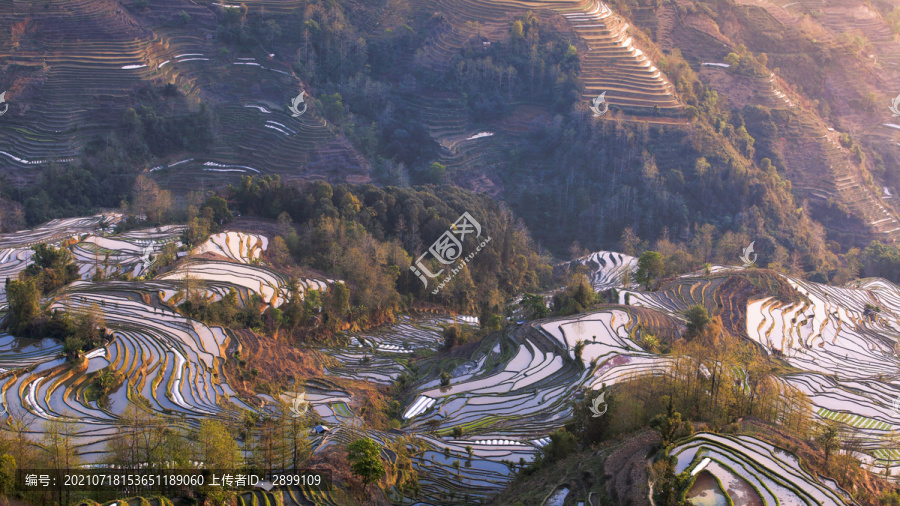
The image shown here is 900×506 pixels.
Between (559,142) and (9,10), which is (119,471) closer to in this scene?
(559,142)

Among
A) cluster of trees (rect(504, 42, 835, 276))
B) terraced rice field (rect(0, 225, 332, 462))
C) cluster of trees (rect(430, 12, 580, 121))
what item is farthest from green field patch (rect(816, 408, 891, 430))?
cluster of trees (rect(430, 12, 580, 121))

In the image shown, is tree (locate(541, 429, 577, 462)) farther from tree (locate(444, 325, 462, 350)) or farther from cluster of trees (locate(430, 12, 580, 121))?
cluster of trees (locate(430, 12, 580, 121))

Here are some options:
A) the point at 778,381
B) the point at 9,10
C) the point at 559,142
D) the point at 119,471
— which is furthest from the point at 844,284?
the point at 9,10

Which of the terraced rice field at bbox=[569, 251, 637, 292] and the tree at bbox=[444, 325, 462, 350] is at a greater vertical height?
the tree at bbox=[444, 325, 462, 350]

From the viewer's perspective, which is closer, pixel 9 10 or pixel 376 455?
pixel 376 455

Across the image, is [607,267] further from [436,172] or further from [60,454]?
[60,454]

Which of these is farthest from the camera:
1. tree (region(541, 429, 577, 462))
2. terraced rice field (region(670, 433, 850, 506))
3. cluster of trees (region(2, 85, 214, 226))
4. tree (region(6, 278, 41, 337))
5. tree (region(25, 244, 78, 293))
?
Result: cluster of trees (region(2, 85, 214, 226))
